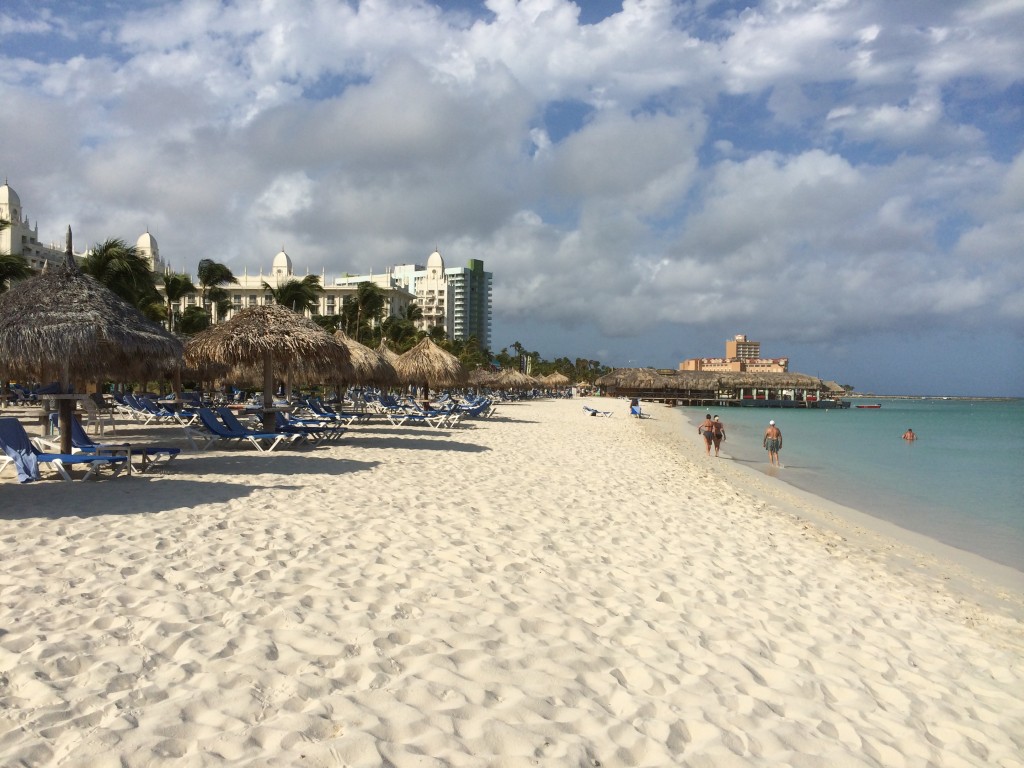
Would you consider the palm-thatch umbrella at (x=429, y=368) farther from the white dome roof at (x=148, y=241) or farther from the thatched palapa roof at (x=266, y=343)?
the white dome roof at (x=148, y=241)

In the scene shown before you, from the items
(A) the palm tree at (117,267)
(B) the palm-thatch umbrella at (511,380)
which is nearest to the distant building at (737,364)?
(B) the palm-thatch umbrella at (511,380)

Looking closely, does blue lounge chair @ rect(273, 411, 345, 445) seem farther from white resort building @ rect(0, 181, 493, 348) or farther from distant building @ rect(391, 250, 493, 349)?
distant building @ rect(391, 250, 493, 349)

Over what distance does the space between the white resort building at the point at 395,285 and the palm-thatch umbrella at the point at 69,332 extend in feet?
117

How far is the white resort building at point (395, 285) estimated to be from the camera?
76.1 meters

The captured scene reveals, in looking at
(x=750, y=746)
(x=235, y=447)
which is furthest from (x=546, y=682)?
(x=235, y=447)

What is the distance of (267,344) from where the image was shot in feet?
35.9

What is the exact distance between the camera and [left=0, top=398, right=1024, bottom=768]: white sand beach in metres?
2.38

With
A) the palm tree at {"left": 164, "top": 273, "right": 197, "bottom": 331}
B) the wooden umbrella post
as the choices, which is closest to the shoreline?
the wooden umbrella post

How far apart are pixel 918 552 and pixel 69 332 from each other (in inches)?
389

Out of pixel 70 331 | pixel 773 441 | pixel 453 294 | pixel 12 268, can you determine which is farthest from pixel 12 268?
pixel 453 294

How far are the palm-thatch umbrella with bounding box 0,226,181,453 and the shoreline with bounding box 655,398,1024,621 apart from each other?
29.0ft

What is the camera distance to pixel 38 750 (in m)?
2.11

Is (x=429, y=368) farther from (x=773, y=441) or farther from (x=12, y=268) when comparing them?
(x=12, y=268)

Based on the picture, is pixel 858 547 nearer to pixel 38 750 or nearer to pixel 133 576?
pixel 133 576
